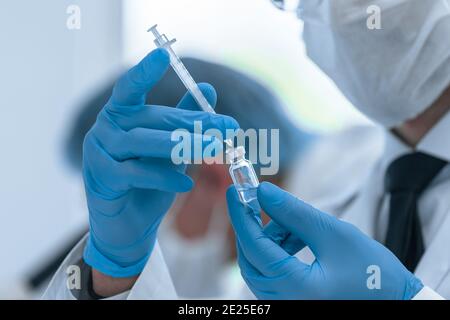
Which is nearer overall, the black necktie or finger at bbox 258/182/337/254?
finger at bbox 258/182/337/254

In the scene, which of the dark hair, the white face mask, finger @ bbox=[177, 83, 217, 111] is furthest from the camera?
the dark hair

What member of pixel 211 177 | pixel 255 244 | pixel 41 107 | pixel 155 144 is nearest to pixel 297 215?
pixel 255 244

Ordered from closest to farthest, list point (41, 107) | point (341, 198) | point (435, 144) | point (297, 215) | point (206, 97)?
point (297, 215)
point (206, 97)
point (435, 144)
point (341, 198)
point (41, 107)

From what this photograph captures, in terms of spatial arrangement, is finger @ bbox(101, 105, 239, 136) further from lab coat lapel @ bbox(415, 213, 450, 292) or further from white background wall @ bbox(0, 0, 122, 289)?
white background wall @ bbox(0, 0, 122, 289)

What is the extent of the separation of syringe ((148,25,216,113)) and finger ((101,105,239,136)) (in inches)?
1.1

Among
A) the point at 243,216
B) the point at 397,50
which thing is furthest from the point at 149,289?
the point at 397,50

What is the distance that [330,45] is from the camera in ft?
3.00

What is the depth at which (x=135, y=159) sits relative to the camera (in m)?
0.71

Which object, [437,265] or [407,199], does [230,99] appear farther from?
[437,265]

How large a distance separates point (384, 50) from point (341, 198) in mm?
359

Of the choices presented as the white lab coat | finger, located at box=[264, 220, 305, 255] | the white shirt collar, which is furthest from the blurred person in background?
finger, located at box=[264, 220, 305, 255]

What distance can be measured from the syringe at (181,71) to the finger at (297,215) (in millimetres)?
138

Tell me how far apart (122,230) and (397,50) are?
0.47 meters

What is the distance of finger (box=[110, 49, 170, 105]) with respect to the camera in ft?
2.19
